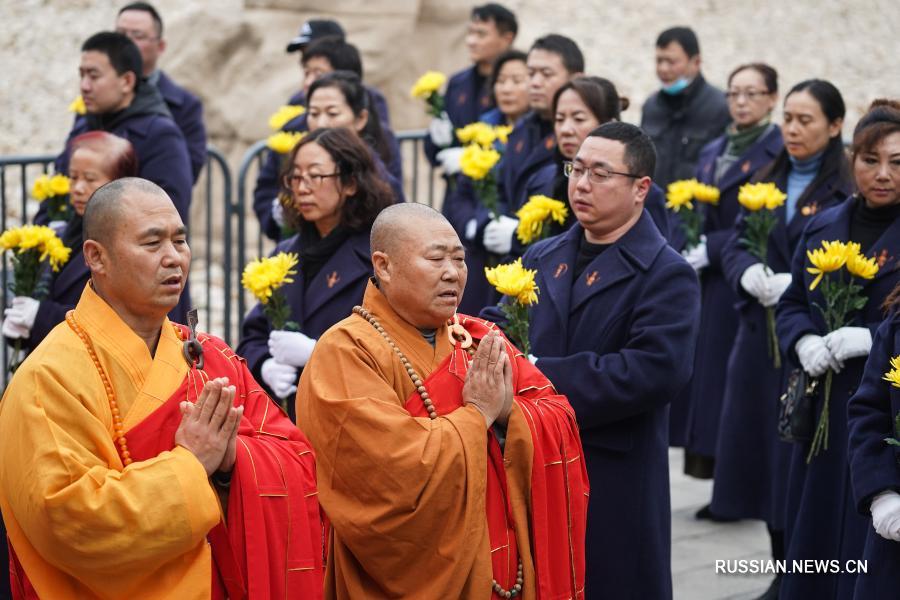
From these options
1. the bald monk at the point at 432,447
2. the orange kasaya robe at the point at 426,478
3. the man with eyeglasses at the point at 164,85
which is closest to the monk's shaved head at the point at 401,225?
the bald monk at the point at 432,447

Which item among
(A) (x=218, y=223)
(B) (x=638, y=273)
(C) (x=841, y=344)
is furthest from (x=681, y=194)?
(A) (x=218, y=223)

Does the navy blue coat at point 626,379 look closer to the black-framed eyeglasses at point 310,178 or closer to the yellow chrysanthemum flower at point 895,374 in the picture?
the yellow chrysanthemum flower at point 895,374

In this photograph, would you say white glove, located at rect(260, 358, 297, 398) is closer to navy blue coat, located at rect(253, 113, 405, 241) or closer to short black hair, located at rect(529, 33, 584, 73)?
navy blue coat, located at rect(253, 113, 405, 241)

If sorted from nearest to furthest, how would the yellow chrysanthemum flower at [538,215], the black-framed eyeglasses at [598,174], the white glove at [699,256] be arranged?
the black-framed eyeglasses at [598,174]
the yellow chrysanthemum flower at [538,215]
the white glove at [699,256]

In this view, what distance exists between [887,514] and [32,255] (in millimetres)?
3827

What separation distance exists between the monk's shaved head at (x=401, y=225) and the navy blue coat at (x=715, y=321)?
388 centimetres

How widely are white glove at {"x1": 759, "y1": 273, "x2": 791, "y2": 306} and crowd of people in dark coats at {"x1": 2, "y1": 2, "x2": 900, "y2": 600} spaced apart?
0.05ft

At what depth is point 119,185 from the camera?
3703 millimetres

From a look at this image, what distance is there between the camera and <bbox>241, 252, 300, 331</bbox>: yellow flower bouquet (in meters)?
5.23

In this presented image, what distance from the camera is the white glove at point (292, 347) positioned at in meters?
5.27

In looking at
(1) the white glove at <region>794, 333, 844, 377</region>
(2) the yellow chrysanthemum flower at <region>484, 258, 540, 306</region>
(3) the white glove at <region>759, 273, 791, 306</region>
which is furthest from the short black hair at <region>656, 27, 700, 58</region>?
(2) the yellow chrysanthemum flower at <region>484, 258, 540, 306</region>

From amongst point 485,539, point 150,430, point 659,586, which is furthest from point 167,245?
point 659,586

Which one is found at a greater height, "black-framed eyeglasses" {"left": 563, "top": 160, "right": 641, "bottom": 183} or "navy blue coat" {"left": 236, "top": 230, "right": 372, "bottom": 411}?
"black-framed eyeglasses" {"left": 563, "top": 160, "right": 641, "bottom": 183}

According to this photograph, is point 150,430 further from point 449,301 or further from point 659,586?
point 659,586
